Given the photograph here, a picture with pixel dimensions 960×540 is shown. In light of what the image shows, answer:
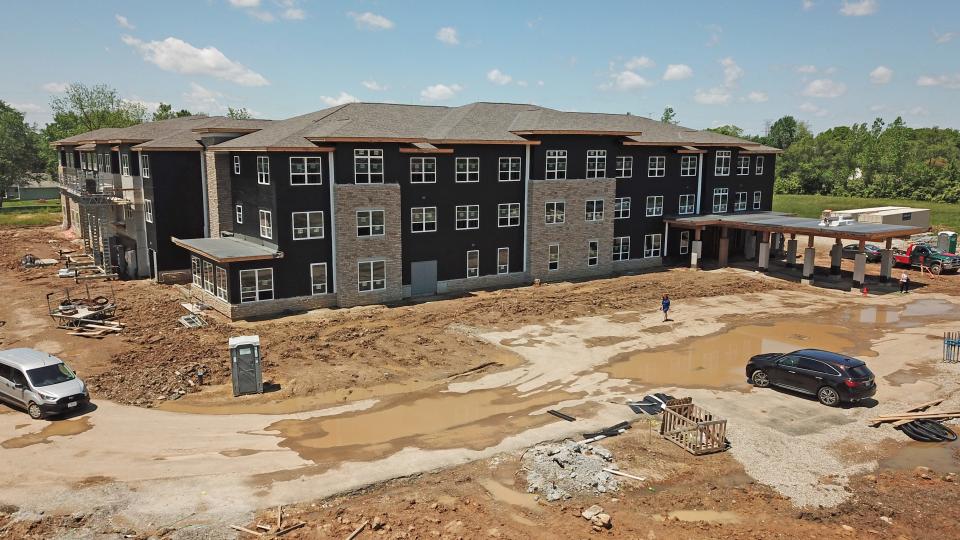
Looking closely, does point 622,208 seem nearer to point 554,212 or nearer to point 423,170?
point 554,212

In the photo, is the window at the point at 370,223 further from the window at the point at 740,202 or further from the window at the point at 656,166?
the window at the point at 740,202

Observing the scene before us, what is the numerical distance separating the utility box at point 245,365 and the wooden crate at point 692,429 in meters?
Result: 14.2

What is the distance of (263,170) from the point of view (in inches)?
1391

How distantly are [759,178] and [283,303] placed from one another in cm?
4229

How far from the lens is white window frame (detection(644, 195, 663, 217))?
49.1m

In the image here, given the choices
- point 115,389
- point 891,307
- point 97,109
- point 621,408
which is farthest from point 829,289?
point 97,109

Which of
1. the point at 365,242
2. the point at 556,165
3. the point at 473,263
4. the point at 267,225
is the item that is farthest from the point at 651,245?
the point at 267,225

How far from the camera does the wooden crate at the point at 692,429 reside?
1841 centimetres

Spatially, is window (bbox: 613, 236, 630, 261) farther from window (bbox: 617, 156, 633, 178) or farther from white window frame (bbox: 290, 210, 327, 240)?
white window frame (bbox: 290, 210, 327, 240)

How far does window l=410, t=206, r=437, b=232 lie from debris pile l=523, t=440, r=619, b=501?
22.4 m

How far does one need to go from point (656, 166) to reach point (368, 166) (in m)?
23.9

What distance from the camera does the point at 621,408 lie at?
2191cm

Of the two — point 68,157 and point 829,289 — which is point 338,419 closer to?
point 829,289

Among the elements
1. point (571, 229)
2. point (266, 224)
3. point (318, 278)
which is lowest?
point (318, 278)
